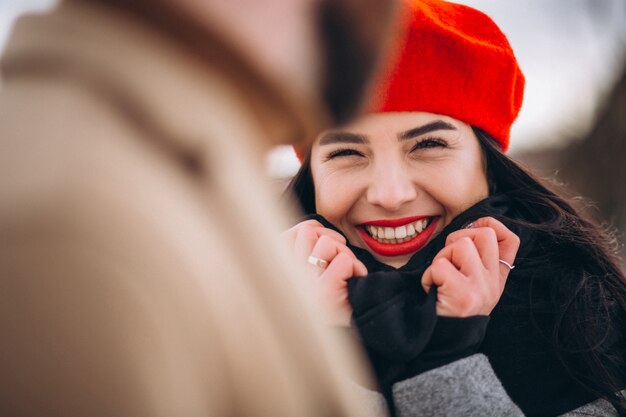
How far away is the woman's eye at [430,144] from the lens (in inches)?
53.2

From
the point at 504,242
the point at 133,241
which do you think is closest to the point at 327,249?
the point at 504,242

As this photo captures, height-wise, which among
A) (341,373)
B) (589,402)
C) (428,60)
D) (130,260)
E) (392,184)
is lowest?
(589,402)

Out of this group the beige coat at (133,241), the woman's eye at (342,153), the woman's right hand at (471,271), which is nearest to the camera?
the beige coat at (133,241)

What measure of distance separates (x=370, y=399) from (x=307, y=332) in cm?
77

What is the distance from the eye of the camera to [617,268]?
145 cm

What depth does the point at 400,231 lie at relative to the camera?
140 cm

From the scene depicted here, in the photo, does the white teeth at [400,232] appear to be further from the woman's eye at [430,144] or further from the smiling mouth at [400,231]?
the woman's eye at [430,144]

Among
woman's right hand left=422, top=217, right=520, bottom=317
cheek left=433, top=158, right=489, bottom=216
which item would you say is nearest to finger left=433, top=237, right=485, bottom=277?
woman's right hand left=422, top=217, right=520, bottom=317

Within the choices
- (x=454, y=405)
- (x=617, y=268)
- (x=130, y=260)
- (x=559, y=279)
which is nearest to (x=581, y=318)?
(x=559, y=279)

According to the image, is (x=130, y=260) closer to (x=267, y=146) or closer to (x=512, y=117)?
(x=267, y=146)

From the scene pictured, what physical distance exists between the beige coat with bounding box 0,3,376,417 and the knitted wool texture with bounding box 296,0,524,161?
961 millimetres

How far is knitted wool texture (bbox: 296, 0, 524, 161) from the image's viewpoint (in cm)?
134

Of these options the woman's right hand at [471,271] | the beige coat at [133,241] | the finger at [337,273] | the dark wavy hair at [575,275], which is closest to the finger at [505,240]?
the woman's right hand at [471,271]

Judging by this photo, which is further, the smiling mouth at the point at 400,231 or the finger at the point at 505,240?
the smiling mouth at the point at 400,231
